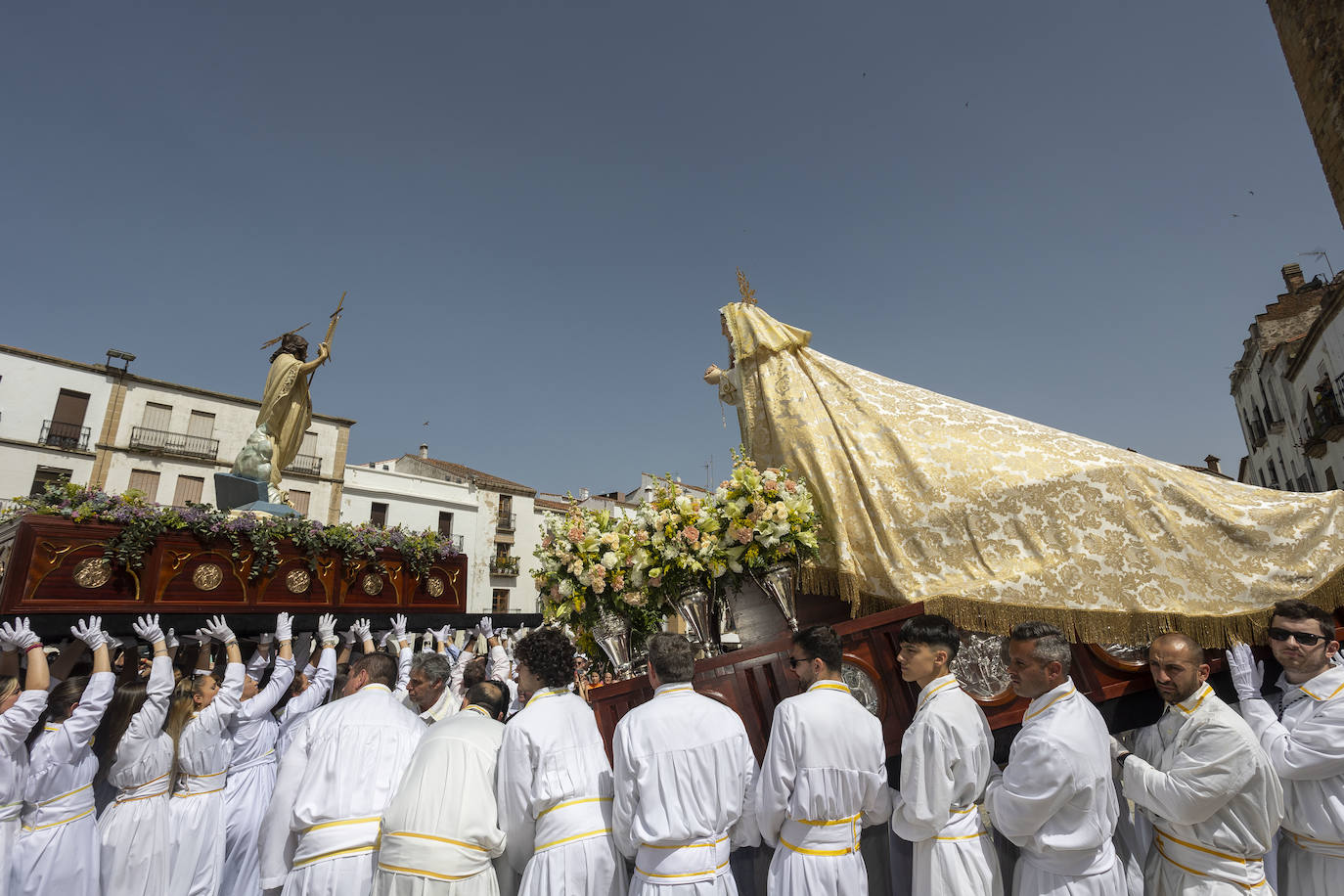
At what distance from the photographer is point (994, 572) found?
4.55 meters

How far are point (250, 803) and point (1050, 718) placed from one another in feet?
19.8

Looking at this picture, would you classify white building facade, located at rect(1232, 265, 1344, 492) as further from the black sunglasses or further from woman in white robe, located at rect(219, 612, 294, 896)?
woman in white robe, located at rect(219, 612, 294, 896)

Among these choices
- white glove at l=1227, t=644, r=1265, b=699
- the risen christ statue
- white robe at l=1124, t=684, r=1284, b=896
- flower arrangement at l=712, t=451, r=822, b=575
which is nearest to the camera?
white robe at l=1124, t=684, r=1284, b=896

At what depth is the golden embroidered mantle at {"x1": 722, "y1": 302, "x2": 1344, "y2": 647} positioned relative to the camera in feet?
14.0

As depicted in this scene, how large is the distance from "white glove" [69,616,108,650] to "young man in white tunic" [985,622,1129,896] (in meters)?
5.67

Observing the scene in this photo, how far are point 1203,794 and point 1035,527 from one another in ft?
5.93

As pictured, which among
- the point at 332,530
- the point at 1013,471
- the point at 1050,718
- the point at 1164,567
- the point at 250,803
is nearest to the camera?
the point at 1050,718

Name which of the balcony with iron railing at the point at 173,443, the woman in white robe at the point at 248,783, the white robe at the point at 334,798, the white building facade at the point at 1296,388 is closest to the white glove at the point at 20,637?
the woman in white robe at the point at 248,783

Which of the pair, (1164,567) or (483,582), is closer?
(1164,567)

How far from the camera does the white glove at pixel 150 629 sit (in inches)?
207

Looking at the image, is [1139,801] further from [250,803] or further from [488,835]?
[250,803]

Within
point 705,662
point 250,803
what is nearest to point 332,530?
point 250,803

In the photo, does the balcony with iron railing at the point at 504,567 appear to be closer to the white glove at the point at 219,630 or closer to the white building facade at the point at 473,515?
the white building facade at the point at 473,515

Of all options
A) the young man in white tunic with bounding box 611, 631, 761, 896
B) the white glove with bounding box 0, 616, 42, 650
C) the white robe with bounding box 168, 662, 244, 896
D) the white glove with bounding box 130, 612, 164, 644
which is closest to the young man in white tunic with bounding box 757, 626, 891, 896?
the young man in white tunic with bounding box 611, 631, 761, 896
